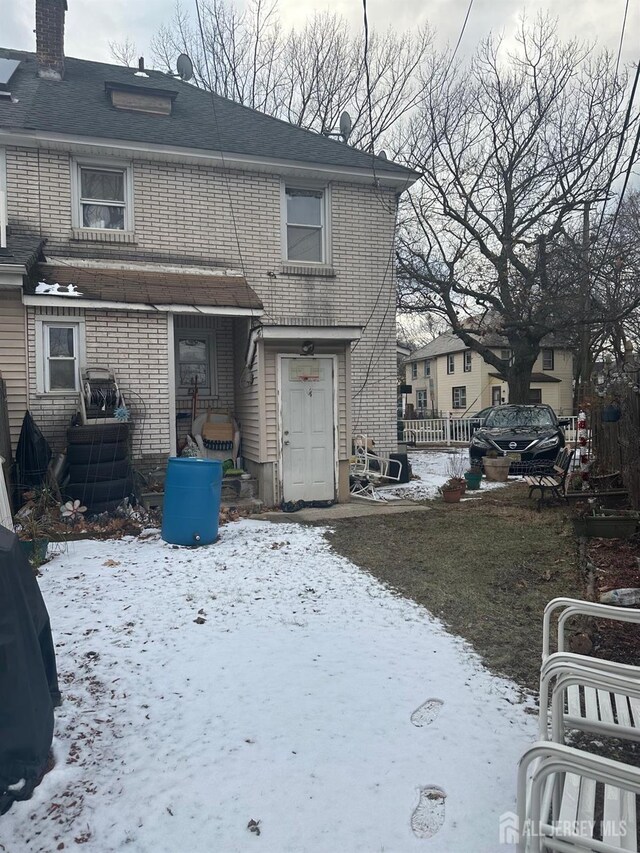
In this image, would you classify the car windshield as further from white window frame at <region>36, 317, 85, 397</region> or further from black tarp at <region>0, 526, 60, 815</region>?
black tarp at <region>0, 526, 60, 815</region>

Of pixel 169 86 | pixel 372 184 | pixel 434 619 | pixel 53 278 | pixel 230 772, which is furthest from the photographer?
pixel 169 86

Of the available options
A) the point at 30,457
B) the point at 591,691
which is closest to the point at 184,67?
the point at 30,457

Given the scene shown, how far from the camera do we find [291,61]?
2331 cm

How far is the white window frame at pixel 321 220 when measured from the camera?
10695mm

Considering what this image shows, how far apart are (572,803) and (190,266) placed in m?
9.61

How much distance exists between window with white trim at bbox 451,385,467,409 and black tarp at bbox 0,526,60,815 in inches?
1423

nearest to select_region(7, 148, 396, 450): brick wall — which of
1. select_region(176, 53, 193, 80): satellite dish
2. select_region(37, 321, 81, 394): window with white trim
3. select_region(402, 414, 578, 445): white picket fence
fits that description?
select_region(37, 321, 81, 394): window with white trim

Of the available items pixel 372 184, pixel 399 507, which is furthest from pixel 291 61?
pixel 399 507

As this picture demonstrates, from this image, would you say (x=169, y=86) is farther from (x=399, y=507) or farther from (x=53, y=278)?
(x=399, y=507)

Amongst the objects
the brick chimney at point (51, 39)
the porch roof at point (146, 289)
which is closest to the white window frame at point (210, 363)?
the porch roof at point (146, 289)

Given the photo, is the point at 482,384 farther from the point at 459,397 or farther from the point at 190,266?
the point at 190,266

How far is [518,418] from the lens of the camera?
13.0 meters

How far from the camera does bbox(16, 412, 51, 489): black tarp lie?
7723mm

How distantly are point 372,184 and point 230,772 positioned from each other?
1074 cm
